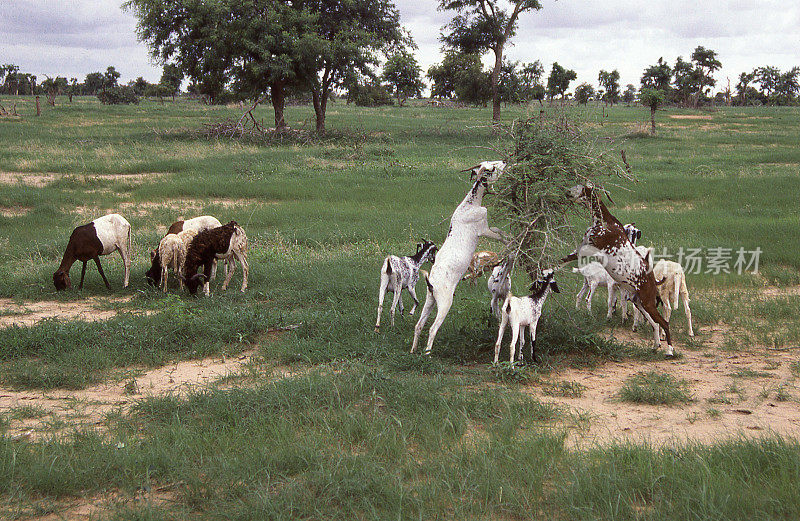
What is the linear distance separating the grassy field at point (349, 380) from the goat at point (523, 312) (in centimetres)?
35

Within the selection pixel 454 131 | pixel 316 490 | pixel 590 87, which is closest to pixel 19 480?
pixel 316 490

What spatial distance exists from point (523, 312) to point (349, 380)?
2.02 m

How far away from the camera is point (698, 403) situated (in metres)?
6.23

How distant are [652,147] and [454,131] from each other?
11633 mm

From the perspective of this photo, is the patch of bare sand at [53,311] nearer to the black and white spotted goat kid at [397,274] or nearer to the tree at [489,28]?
the black and white spotted goat kid at [397,274]

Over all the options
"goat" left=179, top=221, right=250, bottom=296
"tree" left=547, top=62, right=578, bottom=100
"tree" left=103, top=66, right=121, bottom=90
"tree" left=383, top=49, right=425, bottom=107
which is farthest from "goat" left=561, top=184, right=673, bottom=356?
"tree" left=103, top=66, right=121, bottom=90

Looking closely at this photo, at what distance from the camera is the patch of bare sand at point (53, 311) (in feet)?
30.3

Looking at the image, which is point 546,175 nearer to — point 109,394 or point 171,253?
point 109,394

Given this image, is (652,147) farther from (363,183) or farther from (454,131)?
(363,183)

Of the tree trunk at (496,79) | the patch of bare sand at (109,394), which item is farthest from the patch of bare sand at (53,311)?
the tree trunk at (496,79)

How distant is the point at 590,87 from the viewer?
228 ft

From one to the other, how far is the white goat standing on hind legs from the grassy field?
1.00 feet

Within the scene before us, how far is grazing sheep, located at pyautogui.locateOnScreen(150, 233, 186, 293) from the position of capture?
1044cm

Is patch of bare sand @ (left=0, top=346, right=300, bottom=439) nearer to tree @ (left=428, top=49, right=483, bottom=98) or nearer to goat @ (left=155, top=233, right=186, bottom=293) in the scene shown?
goat @ (left=155, top=233, right=186, bottom=293)
